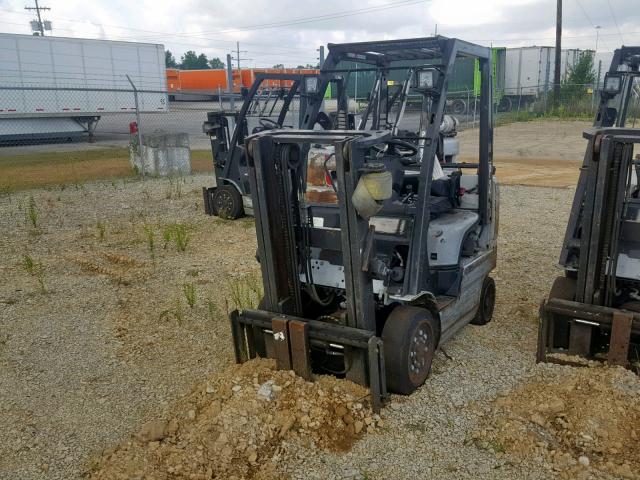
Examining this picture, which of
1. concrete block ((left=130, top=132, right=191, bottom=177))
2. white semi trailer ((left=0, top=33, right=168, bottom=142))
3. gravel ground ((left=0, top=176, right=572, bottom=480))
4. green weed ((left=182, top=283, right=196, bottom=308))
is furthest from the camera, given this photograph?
white semi trailer ((left=0, top=33, right=168, bottom=142))

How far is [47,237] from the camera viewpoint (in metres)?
9.45

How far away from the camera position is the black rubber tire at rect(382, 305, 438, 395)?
4199mm

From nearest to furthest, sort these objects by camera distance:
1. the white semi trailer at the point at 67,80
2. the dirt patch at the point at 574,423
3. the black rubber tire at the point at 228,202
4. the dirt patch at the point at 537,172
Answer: the dirt patch at the point at 574,423 < the black rubber tire at the point at 228,202 < the dirt patch at the point at 537,172 < the white semi trailer at the point at 67,80

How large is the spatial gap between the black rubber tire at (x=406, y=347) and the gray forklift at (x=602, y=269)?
37.6 inches

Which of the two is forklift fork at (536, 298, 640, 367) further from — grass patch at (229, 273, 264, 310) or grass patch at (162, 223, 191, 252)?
grass patch at (162, 223, 191, 252)

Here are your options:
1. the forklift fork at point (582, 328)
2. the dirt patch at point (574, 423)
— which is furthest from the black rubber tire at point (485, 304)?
the dirt patch at point (574, 423)

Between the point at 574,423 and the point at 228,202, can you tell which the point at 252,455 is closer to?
the point at 574,423

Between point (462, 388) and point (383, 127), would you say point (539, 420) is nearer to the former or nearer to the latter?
point (462, 388)

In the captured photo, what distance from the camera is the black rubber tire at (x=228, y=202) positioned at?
1066 centimetres

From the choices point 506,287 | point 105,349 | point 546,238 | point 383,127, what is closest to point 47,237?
point 105,349

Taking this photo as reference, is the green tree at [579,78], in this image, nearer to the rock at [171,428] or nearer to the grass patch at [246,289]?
the grass patch at [246,289]

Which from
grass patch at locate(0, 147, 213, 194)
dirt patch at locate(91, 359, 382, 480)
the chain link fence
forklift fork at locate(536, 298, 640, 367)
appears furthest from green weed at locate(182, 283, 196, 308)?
the chain link fence

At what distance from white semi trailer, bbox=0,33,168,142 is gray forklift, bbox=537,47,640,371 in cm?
1745

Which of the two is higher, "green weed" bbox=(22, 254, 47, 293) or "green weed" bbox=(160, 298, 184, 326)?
"green weed" bbox=(22, 254, 47, 293)
